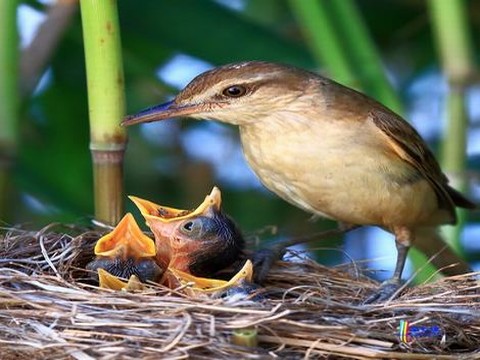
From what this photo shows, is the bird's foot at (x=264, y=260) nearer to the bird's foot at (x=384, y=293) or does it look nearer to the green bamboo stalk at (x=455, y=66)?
the bird's foot at (x=384, y=293)

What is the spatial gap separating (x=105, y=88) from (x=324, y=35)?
0.82 metres

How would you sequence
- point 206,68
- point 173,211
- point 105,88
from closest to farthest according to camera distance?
point 105,88, point 173,211, point 206,68

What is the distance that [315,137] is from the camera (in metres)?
3.37

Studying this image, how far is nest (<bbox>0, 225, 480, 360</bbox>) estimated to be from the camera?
2596mm

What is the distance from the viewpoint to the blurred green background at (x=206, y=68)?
354 centimetres

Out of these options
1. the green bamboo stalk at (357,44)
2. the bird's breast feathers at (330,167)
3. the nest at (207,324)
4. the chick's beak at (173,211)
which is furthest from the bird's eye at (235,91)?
the nest at (207,324)

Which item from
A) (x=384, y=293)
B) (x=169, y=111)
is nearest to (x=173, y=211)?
(x=169, y=111)

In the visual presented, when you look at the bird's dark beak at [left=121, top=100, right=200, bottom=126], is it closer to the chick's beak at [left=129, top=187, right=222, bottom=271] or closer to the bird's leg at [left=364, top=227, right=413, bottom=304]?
the chick's beak at [left=129, top=187, right=222, bottom=271]

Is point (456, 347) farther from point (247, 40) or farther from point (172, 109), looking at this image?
point (247, 40)

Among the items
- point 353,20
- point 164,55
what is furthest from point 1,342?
point 164,55

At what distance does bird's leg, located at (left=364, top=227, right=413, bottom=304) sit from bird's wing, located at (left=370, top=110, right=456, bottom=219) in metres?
0.15

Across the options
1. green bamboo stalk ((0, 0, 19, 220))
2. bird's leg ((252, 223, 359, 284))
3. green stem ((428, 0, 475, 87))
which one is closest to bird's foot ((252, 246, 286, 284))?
bird's leg ((252, 223, 359, 284))

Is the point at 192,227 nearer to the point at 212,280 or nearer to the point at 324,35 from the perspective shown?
the point at 212,280

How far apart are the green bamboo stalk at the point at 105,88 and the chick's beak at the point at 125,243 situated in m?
0.20
